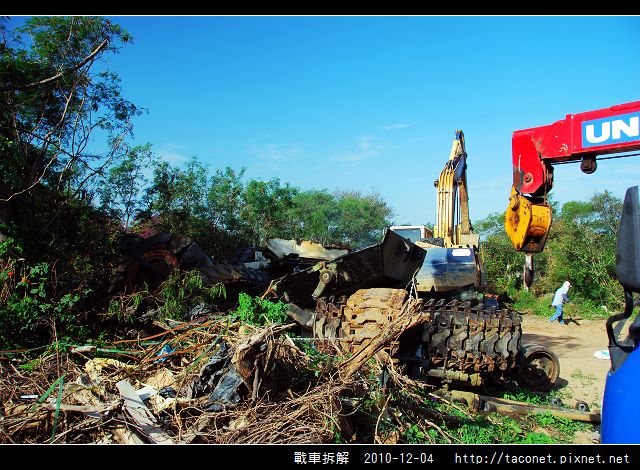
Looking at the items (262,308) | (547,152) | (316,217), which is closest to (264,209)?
(316,217)

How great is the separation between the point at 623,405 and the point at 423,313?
218 cm

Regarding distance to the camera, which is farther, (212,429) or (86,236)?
(86,236)

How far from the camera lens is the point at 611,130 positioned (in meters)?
4.39

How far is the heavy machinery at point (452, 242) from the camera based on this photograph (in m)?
9.98

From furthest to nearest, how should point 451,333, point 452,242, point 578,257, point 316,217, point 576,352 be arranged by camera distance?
point 316,217 < point 578,257 < point 452,242 < point 576,352 < point 451,333

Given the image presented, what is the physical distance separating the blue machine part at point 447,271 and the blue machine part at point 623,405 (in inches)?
290

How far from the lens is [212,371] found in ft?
13.8

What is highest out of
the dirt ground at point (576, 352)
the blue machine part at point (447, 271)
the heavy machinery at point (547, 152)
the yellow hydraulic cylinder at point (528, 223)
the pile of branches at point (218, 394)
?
the heavy machinery at point (547, 152)

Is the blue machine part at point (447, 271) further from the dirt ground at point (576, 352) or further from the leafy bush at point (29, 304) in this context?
the leafy bush at point (29, 304)

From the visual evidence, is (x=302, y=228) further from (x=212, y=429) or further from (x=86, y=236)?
(x=212, y=429)

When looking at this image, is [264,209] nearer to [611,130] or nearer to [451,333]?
[451,333]

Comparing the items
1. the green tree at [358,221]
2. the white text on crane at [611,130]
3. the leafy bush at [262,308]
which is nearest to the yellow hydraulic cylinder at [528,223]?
the white text on crane at [611,130]

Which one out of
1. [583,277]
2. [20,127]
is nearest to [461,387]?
[20,127]
